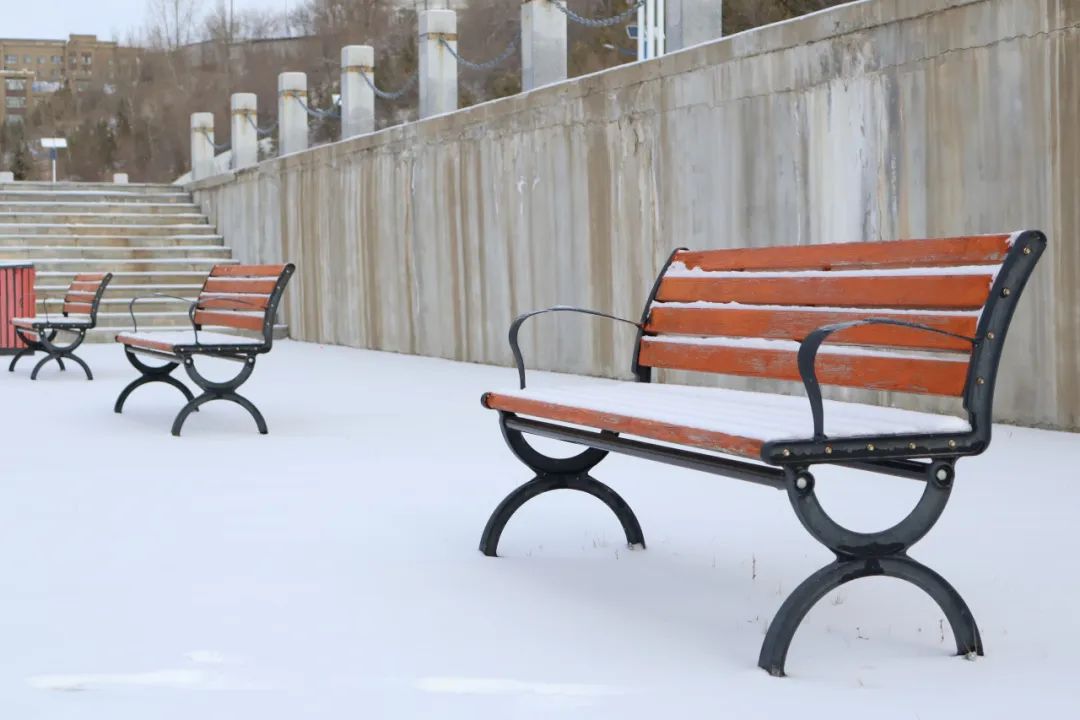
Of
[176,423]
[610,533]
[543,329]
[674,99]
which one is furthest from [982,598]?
[543,329]

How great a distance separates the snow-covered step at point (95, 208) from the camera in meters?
19.7

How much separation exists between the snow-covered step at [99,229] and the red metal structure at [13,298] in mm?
5919

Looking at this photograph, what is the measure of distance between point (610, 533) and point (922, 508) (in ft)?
4.92

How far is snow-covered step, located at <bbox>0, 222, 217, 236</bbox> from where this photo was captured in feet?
61.8

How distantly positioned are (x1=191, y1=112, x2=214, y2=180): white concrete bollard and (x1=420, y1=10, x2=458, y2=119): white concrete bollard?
29.6 ft

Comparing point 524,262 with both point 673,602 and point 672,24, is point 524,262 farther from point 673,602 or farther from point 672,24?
point 673,602

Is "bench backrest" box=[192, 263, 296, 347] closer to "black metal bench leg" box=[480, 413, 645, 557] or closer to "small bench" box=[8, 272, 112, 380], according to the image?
"small bench" box=[8, 272, 112, 380]

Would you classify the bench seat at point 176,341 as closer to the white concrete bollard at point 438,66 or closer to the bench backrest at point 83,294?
the bench backrest at point 83,294

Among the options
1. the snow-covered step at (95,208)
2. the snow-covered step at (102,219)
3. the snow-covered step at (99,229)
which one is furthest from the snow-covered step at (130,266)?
the snow-covered step at (95,208)

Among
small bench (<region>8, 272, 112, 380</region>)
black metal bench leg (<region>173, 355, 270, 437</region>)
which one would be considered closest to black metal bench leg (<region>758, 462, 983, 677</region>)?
black metal bench leg (<region>173, 355, 270, 437</region>)

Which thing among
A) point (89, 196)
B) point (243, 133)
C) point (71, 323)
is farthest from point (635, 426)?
point (89, 196)

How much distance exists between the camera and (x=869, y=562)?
302cm

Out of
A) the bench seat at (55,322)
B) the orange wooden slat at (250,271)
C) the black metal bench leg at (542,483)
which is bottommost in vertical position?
the black metal bench leg at (542,483)

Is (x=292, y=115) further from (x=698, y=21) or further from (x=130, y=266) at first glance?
(x=698, y=21)
